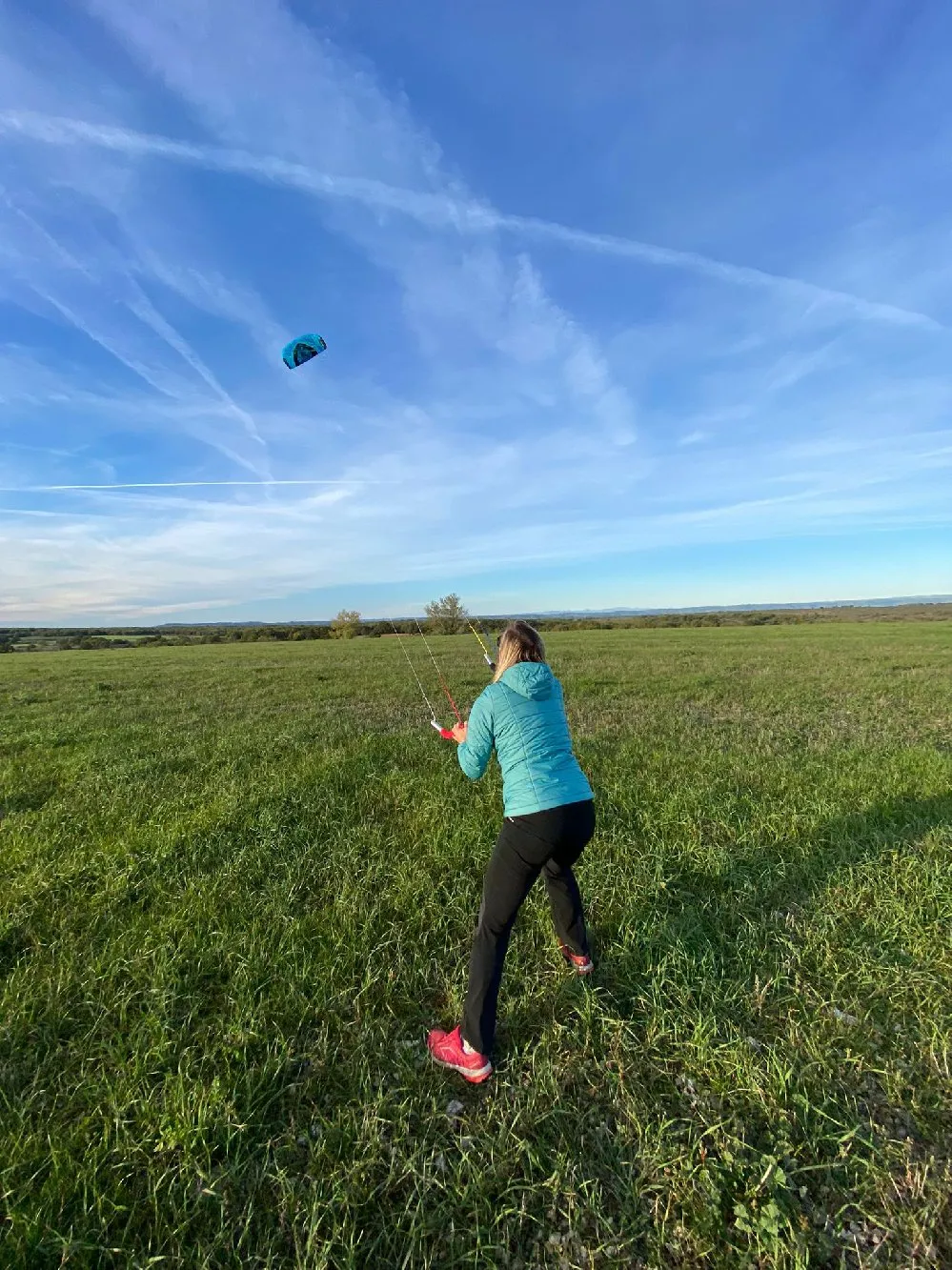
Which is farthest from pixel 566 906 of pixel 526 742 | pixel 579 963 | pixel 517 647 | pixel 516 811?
pixel 517 647

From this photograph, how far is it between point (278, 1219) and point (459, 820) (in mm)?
4474

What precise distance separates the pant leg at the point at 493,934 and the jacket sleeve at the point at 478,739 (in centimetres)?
50

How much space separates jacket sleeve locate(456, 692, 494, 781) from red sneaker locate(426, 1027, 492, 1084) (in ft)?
5.44

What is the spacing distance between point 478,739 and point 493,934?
48.8 inches

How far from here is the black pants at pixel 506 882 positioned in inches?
144

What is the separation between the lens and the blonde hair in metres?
4.17

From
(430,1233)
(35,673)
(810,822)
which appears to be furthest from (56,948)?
(35,673)

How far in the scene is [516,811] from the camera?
12.6 ft

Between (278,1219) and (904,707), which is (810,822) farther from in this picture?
(904,707)

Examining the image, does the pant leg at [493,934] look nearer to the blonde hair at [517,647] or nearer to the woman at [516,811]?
the woman at [516,811]

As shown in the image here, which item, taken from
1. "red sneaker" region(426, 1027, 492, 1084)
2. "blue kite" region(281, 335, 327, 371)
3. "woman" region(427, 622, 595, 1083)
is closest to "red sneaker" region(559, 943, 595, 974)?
"woman" region(427, 622, 595, 1083)

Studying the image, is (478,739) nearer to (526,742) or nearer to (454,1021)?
(526,742)

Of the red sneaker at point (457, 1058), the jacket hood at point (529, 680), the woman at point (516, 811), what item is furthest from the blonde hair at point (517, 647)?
the red sneaker at point (457, 1058)

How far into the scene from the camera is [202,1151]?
10.0ft
